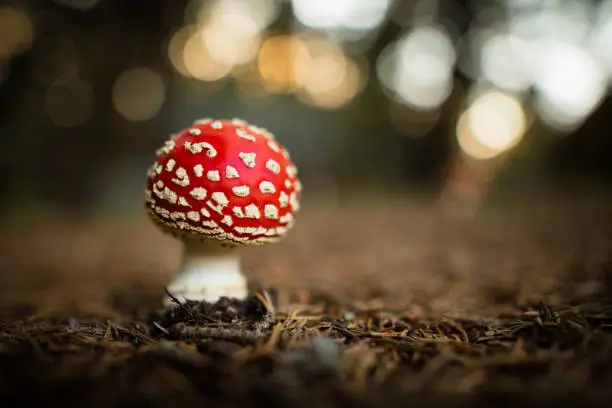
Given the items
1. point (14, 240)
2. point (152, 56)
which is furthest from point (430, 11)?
point (14, 240)

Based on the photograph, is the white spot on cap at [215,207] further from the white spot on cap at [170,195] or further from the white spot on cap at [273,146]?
the white spot on cap at [273,146]

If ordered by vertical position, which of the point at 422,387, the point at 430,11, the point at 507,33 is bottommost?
the point at 422,387

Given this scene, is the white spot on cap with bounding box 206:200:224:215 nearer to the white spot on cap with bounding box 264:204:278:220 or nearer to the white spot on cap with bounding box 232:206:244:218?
the white spot on cap with bounding box 232:206:244:218

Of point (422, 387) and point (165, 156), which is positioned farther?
point (165, 156)

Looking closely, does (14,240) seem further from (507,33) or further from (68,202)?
(507,33)

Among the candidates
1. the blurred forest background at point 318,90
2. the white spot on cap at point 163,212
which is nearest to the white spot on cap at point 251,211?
the white spot on cap at point 163,212

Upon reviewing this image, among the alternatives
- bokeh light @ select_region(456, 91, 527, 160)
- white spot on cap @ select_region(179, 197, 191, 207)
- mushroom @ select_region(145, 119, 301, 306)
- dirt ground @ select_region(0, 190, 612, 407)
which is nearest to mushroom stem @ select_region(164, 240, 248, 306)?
mushroom @ select_region(145, 119, 301, 306)

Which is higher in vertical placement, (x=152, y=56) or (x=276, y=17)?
(x=276, y=17)
